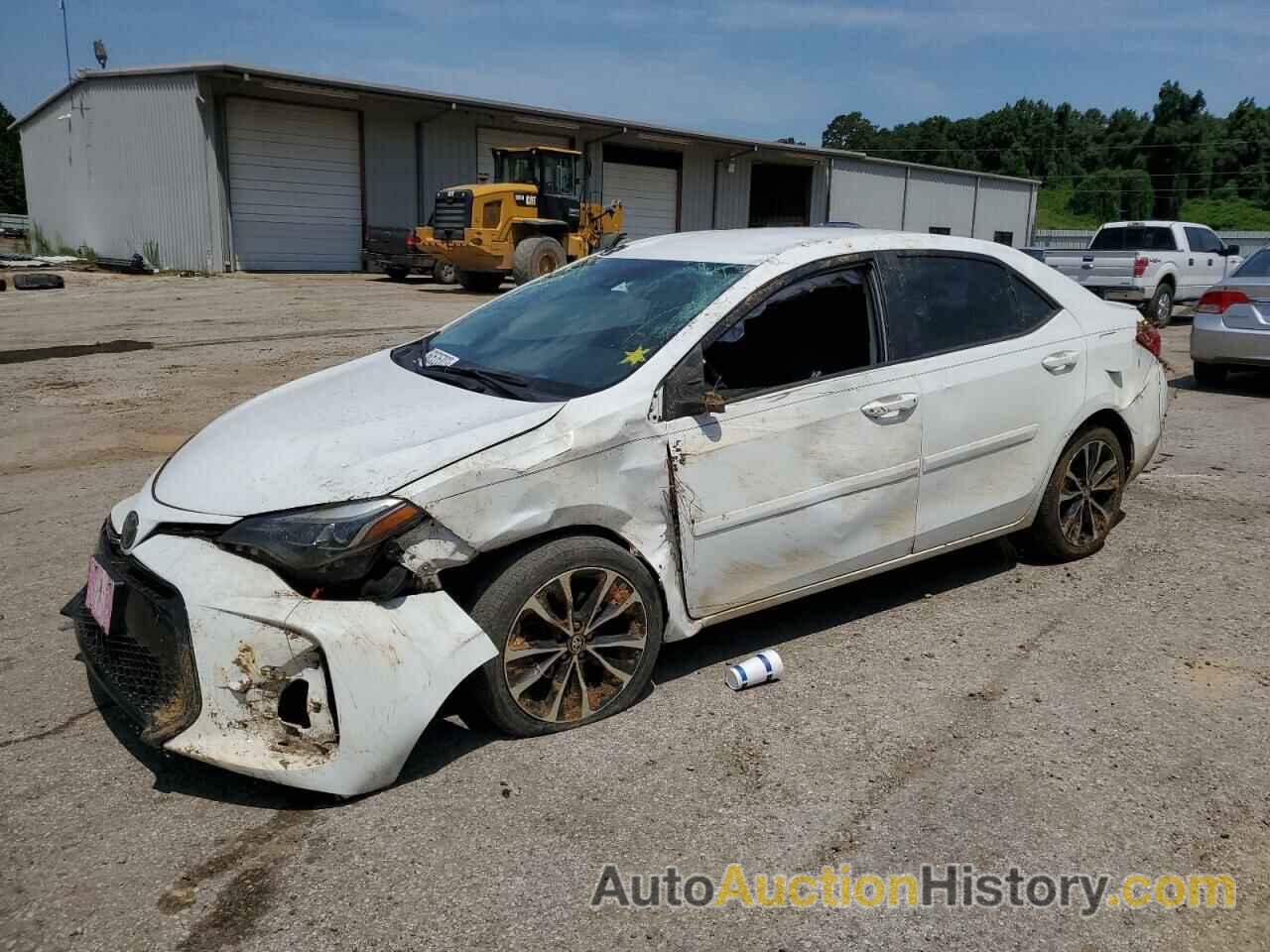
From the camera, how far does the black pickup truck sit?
952 inches

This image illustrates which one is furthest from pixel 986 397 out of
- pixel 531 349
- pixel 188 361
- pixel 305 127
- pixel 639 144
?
pixel 639 144

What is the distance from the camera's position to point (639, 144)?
115 ft

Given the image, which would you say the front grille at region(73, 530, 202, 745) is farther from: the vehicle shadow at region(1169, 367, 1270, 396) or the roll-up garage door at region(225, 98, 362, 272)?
the roll-up garage door at region(225, 98, 362, 272)

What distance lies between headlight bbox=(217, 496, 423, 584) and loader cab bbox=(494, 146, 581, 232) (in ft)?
68.8

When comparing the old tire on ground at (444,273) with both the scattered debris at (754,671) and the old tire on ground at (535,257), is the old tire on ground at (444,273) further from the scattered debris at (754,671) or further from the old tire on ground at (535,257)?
the scattered debris at (754,671)

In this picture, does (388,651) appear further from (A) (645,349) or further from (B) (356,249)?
(B) (356,249)

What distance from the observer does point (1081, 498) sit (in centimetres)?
518

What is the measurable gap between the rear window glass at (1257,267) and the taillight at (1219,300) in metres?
0.36

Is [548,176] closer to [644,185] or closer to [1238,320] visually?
[644,185]

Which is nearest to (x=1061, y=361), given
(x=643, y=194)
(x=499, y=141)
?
(x=499, y=141)

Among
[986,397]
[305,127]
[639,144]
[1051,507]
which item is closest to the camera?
[986,397]

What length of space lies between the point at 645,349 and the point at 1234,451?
6154 mm

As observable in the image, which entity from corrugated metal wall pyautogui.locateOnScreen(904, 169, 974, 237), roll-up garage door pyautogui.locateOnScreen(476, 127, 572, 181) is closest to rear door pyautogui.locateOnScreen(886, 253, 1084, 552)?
roll-up garage door pyautogui.locateOnScreen(476, 127, 572, 181)

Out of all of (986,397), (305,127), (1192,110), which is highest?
(1192,110)
